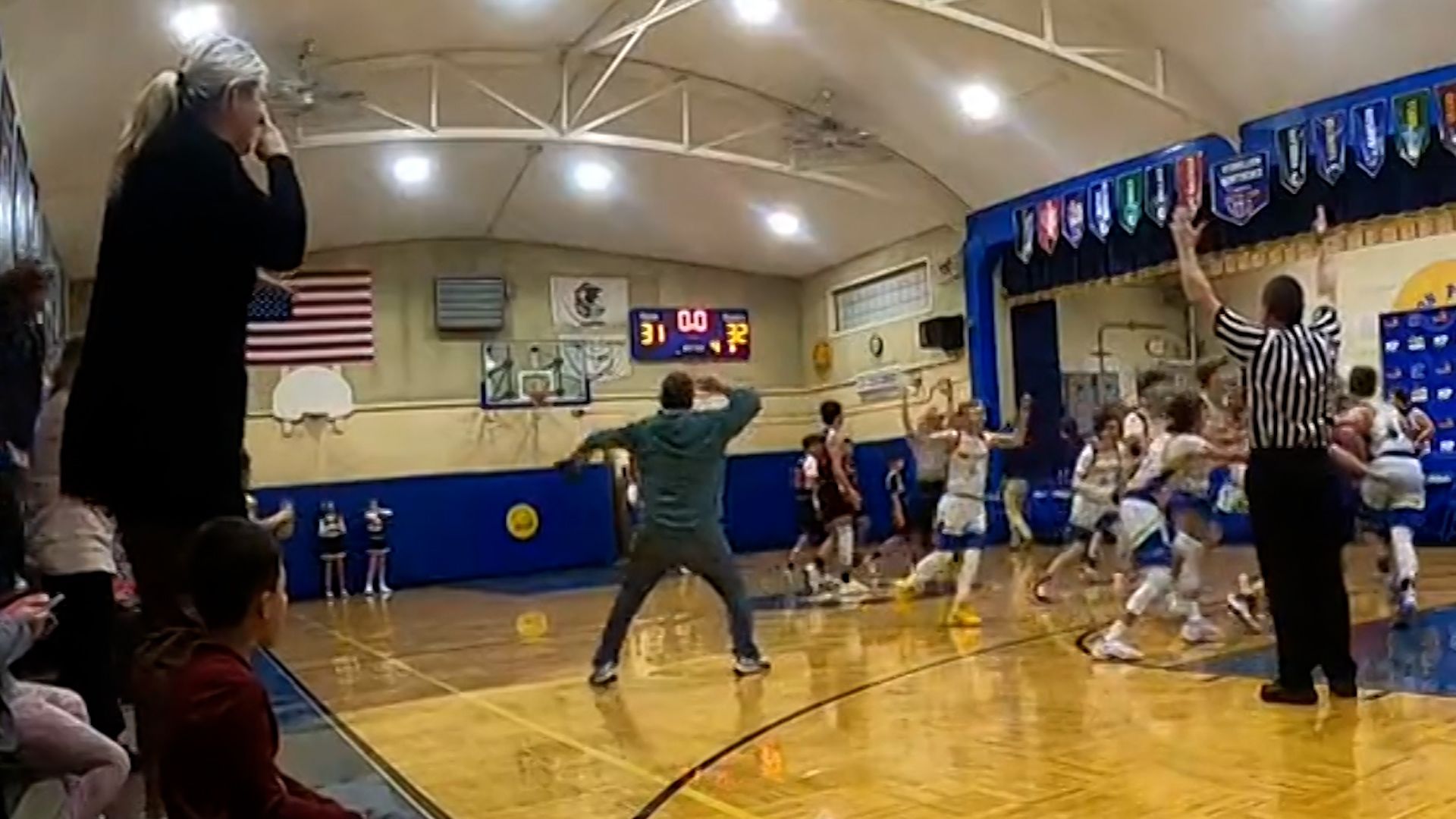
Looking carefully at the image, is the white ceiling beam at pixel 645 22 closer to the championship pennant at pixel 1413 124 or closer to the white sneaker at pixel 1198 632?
the championship pennant at pixel 1413 124

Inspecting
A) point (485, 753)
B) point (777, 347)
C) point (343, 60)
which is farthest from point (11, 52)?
point (777, 347)

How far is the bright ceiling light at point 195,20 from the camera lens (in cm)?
1090

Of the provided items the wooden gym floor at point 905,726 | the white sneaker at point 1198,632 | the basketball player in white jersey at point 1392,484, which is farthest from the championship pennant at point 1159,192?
the white sneaker at point 1198,632

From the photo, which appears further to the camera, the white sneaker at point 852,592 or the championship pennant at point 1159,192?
the championship pennant at point 1159,192

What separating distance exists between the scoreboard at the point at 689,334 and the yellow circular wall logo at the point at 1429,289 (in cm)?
911

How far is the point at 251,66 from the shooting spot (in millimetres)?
2316

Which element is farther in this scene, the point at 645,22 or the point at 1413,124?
the point at 645,22

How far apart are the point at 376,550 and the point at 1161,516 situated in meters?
11.4

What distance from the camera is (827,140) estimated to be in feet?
51.7

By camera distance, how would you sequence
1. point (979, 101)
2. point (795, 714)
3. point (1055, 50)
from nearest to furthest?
point (795, 714), point (1055, 50), point (979, 101)

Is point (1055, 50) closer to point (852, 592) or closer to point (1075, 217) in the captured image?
point (1075, 217)

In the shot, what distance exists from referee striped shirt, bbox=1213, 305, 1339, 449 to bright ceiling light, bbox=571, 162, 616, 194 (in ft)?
40.3

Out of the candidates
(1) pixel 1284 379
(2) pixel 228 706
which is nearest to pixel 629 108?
(1) pixel 1284 379

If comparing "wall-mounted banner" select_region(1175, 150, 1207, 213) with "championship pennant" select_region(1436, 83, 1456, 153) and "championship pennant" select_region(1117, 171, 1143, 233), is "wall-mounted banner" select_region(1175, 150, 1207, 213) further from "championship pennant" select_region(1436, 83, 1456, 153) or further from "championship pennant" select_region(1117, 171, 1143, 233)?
"championship pennant" select_region(1436, 83, 1456, 153)
